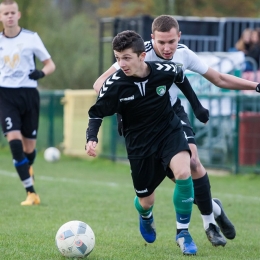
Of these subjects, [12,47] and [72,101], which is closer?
[12,47]

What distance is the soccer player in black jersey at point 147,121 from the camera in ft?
20.3

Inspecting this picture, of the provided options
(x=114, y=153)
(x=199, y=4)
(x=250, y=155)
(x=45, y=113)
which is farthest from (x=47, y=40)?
(x=250, y=155)

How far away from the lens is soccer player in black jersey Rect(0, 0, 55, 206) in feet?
30.9

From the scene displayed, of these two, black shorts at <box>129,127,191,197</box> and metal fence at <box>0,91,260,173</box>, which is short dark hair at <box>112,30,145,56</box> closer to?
black shorts at <box>129,127,191,197</box>

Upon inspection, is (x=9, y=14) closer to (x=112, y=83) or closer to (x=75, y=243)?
(x=112, y=83)

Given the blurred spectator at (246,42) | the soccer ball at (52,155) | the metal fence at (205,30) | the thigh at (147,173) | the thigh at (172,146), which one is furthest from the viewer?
the metal fence at (205,30)

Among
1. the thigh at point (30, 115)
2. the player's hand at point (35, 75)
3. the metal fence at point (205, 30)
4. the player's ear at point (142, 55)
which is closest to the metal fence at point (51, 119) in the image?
the metal fence at point (205, 30)

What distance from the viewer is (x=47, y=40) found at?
30.8m

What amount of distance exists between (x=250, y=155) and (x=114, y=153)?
12.6 ft

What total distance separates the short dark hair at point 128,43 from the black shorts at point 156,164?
807 millimetres

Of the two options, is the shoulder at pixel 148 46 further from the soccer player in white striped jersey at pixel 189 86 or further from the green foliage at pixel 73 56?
the green foliage at pixel 73 56

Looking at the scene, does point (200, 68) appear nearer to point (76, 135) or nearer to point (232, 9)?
point (76, 135)

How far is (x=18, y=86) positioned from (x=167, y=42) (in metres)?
3.43

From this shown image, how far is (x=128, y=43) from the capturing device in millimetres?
6117
